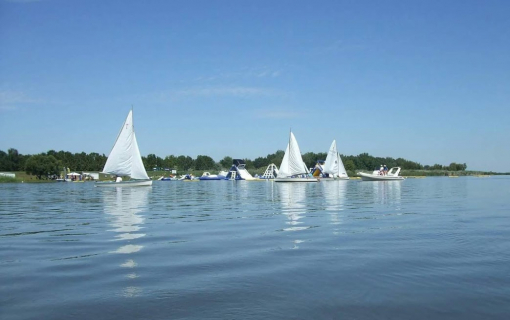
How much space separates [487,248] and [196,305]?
9840 mm

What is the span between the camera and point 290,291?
8.79 m

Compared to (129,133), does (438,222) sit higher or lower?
Result: lower

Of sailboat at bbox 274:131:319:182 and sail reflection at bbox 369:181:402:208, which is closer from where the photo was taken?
sail reflection at bbox 369:181:402:208

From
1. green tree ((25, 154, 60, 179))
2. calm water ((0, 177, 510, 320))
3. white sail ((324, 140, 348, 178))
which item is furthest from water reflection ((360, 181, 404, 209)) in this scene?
green tree ((25, 154, 60, 179))

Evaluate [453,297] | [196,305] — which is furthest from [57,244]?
[453,297]

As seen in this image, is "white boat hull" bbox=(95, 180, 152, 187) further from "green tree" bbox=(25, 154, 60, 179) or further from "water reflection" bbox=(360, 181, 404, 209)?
"green tree" bbox=(25, 154, 60, 179)

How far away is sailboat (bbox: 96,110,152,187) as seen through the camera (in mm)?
68812

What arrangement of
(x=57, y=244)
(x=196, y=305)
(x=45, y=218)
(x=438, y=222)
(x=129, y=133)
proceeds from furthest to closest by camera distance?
1. (x=129, y=133)
2. (x=45, y=218)
3. (x=438, y=222)
4. (x=57, y=244)
5. (x=196, y=305)

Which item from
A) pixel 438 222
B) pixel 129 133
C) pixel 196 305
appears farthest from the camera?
pixel 129 133

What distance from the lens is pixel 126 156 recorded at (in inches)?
2736

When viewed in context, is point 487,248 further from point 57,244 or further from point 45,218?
point 45,218

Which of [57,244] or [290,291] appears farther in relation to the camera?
[57,244]

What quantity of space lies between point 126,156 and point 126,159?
0.47m

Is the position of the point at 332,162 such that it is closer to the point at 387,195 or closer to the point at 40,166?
the point at 387,195
